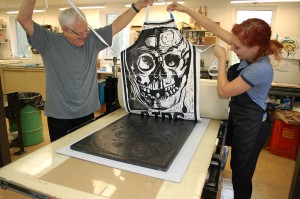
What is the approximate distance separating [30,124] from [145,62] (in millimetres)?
2021

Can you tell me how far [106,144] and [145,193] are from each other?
36cm

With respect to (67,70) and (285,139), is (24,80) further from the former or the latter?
(285,139)

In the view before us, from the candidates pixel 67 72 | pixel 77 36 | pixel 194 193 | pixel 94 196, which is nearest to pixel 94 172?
pixel 94 196

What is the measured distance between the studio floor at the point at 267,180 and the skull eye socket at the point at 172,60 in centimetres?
102

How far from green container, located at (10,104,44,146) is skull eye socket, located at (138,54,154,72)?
1902mm

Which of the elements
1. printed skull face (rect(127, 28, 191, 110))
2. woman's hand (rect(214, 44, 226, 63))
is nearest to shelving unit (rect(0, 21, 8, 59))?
printed skull face (rect(127, 28, 191, 110))

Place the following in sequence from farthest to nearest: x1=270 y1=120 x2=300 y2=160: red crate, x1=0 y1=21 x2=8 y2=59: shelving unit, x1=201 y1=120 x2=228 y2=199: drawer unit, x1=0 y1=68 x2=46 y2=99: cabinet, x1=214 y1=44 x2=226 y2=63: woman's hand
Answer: x1=0 y1=21 x2=8 y2=59: shelving unit < x1=0 y1=68 x2=46 y2=99: cabinet < x1=270 y1=120 x2=300 y2=160: red crate < x1=214 y1=44 x2=226 y2=63: woman's hand < x1=201 y1=120 x2=228 y2=199: drawer unit

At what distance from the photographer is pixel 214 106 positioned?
4.55 feet

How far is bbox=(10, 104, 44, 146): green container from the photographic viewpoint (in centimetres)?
266

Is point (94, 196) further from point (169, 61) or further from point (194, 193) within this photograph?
point (169, 61)

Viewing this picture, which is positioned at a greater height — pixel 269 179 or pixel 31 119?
pixel 31 119

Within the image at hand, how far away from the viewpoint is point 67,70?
4.37 feet

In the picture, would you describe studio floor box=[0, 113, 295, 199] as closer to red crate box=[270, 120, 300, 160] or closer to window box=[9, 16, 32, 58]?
red crate box=[270, 120, 300, 160]

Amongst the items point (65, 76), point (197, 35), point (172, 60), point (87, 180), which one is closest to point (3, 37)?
point (197, 35)
